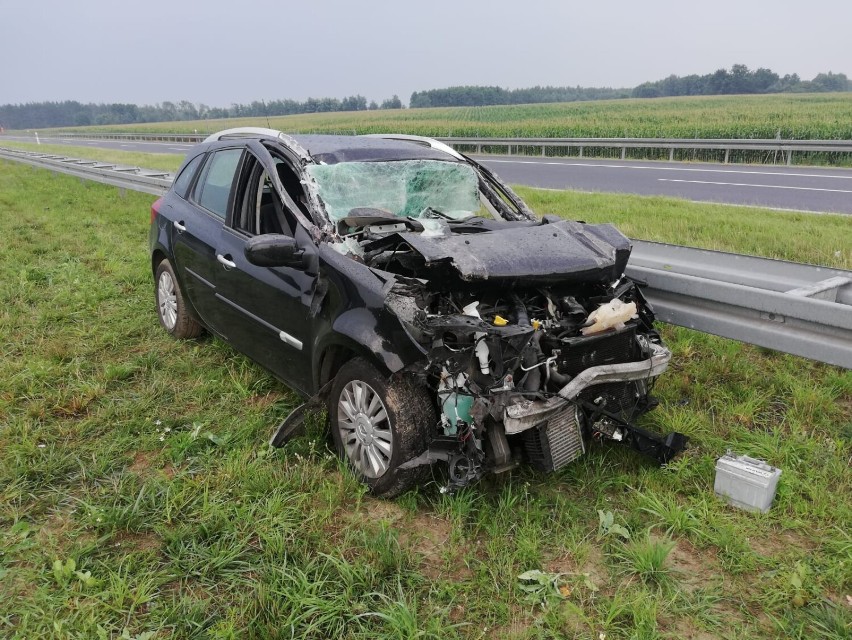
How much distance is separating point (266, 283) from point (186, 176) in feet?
6.41

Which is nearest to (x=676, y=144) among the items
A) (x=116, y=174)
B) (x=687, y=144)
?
(x=687, y=144)

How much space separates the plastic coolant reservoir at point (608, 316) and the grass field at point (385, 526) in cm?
81

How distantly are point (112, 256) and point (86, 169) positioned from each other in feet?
22.9

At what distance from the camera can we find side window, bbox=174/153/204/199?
16.8 feet

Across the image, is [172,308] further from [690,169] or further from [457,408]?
[690,169]

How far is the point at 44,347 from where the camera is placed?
5.17m

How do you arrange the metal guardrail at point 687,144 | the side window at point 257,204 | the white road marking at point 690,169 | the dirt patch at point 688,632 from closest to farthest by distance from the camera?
the dirt patch at point 688,632 → the side window at point 257,204 → the white road marking at point 690,169 → the metal guardrail at point 687,144

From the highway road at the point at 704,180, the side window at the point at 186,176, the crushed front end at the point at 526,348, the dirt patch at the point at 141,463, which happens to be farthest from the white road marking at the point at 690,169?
the dirt patch at the point at 141,463

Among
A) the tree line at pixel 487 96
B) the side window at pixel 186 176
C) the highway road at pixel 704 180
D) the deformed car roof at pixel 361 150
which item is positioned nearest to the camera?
the deformed car roof at pixel 361 150

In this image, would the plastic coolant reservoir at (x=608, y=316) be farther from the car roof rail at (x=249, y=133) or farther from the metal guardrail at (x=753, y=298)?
the car roof rail at (x=249, y=133)

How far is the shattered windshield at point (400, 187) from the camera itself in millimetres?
3879

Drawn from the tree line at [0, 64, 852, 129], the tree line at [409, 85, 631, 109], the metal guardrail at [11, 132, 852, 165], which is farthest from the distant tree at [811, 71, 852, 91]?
the metal guardrail at [11, 132, 852, 165]

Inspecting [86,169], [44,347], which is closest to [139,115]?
[86,169]

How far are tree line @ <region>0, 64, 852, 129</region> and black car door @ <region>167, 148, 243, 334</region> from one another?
6760cm
